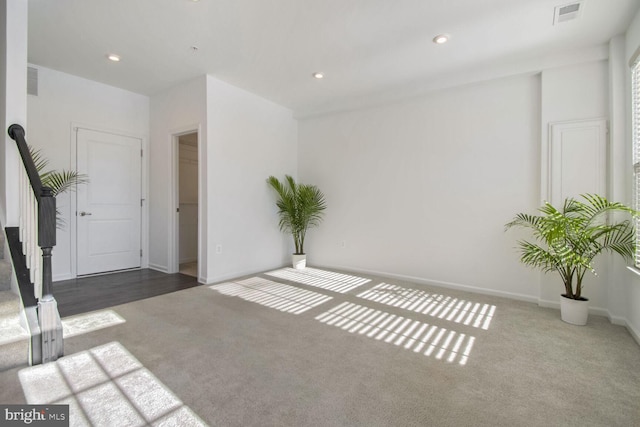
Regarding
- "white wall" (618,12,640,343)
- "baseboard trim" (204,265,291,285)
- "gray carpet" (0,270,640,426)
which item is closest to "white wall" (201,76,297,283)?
"baseboard trim" (204,265,291,285)

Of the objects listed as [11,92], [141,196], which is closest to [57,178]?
[141,196]

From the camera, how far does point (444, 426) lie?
1485mm

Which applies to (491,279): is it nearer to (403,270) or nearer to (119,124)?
(403,270)

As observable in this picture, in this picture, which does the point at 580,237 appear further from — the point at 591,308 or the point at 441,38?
the point at 441,38

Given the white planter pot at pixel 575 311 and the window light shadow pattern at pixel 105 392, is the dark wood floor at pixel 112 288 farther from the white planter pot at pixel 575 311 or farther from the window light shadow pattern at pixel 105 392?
the white planter pot at pixel 575 311

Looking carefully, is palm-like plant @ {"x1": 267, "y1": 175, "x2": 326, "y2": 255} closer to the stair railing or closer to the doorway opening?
the doorway opening

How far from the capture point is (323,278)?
14.6 feet

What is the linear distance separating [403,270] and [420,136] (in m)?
1.97

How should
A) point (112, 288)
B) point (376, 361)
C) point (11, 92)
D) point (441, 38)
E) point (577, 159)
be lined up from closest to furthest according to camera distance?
point (376, 361) → point (11, 92) → point (441, 38) → point (577, 159) → point (112, 288)

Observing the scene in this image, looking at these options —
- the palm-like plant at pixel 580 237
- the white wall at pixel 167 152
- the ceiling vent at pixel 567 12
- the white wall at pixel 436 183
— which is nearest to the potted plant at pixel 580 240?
the palm-like plant at pixel 580 237

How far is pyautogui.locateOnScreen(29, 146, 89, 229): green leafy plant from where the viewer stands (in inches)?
143

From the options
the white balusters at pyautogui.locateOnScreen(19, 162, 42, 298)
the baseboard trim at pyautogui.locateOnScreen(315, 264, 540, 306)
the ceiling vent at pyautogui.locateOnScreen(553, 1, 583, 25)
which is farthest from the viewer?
the baseboard trim at pyautogui.locateOnScreen(315, 264, 540, 306)

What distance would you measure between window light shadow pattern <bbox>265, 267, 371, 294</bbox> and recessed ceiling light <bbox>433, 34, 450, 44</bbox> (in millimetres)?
3008

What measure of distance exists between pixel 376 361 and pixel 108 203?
4.50 metres
